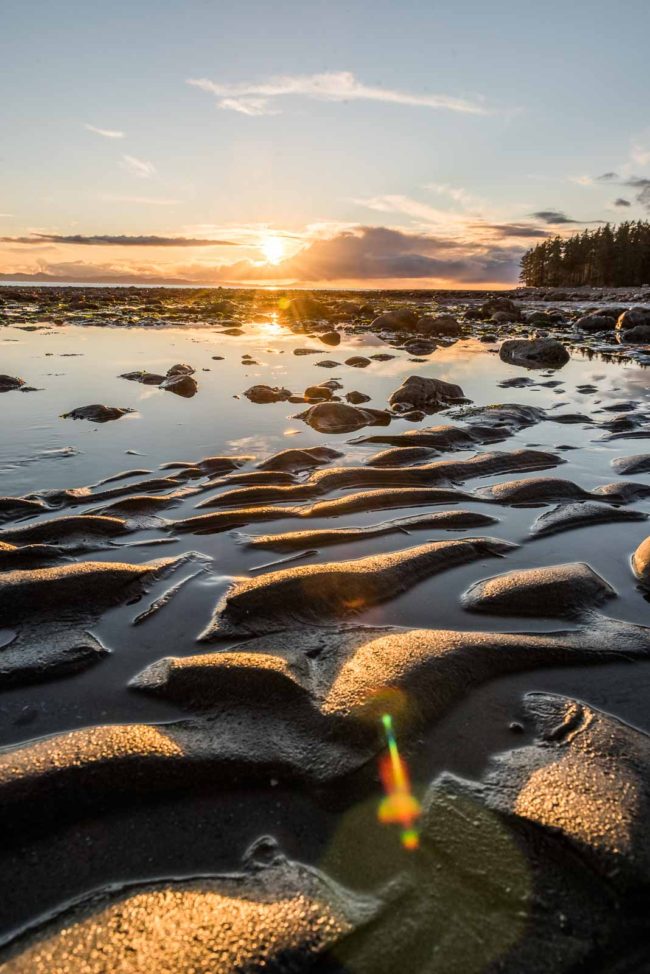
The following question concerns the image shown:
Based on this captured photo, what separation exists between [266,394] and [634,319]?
24.5 m

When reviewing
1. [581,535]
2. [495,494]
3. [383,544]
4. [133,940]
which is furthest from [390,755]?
[495,494]

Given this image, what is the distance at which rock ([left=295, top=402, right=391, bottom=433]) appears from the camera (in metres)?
9.36

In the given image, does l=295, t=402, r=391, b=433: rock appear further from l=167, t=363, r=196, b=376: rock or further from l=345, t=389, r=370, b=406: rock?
l=167, t=363, r=196, b=376: rock

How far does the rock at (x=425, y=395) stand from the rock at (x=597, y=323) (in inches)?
907

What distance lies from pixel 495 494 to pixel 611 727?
11.5ft

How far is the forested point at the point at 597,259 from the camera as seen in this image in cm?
8569

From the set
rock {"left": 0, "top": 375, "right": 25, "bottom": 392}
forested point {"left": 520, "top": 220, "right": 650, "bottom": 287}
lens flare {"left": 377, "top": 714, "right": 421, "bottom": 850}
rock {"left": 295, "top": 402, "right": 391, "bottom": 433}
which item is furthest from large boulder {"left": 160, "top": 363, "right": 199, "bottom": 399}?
forested point {"left": 520, "top": 220, "right": 650, "bottom": 287}

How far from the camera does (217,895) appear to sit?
6.30ft

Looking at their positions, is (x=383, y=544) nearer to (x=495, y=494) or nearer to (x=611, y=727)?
(x=495, y=494)

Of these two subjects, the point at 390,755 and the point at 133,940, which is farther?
the point at 390,755

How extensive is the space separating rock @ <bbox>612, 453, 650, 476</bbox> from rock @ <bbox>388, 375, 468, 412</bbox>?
419 centimetres

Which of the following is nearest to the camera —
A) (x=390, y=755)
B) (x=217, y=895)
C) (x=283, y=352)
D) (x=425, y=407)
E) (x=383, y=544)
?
(x=217, y=895)

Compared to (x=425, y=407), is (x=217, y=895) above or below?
below

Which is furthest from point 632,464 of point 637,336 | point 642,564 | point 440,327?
point 440,327
